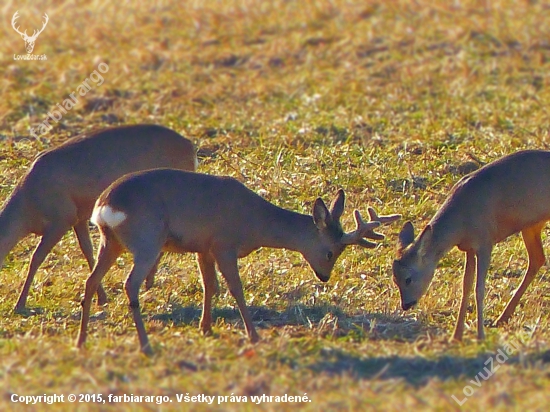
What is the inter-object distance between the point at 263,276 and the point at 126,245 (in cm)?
214

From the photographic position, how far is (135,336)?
8.80 meters

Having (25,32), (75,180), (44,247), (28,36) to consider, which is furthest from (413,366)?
(25,32)

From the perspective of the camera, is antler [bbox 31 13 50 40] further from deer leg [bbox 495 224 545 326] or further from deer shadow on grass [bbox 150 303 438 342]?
deer leg [bbox 495 224 545 326]

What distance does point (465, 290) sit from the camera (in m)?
9.48

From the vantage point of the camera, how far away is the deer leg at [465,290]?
892 cm

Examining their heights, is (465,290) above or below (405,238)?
below

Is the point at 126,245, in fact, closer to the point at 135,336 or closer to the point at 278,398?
the point at 135,336

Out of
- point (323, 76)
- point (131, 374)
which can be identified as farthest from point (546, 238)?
point (323, 76)

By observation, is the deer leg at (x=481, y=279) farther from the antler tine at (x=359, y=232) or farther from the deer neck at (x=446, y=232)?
the antler tine at (x=359, y=232)

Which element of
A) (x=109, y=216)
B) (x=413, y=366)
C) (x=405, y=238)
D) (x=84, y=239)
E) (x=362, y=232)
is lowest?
(x=84, y=239)

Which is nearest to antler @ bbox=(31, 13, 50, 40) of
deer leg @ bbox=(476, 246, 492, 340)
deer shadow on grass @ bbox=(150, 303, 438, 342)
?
deer shadow on grass @ bbox=(150, 303, 438, 342)

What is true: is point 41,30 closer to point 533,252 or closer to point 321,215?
point 321,215

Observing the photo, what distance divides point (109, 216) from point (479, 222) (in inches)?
123

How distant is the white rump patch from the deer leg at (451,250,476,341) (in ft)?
9.25
